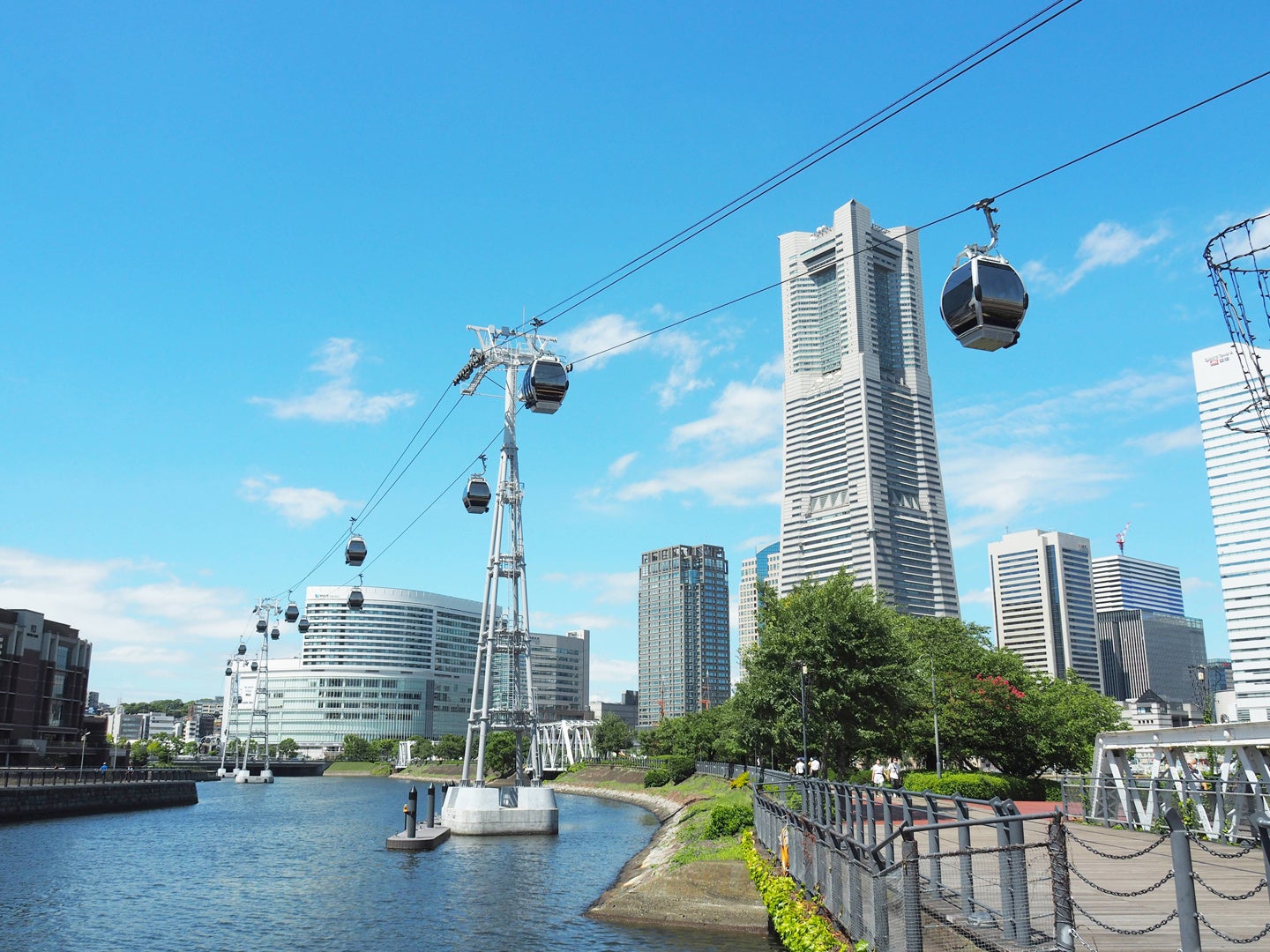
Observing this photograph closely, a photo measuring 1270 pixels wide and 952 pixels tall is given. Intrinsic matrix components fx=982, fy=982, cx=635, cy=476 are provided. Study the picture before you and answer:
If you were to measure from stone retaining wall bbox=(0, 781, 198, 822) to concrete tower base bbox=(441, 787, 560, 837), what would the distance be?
29237 millimetres

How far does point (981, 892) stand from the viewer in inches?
525

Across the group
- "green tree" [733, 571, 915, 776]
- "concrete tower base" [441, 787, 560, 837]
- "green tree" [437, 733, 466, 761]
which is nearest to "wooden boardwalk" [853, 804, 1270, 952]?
"green tree" [733, 571, 915, 776]

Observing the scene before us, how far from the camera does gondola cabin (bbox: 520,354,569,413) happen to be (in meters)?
23.8

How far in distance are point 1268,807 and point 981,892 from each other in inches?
468

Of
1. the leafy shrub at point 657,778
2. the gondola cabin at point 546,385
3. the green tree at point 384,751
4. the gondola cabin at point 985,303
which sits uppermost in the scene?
the gondola cabin at point 546,385

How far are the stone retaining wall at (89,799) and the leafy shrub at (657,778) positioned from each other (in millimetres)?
40386

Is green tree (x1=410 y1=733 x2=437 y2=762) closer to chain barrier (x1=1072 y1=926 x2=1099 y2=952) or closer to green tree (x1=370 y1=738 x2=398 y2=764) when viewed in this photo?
green tree (x1=370 y1=738 x2=398 y2=764)

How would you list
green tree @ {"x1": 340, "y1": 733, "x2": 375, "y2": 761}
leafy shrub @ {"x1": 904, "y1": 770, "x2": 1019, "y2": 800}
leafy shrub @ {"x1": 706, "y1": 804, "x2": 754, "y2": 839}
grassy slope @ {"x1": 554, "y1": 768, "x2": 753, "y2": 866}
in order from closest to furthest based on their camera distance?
grassy slope @ {"x1": 554, "y1": 768, "x2": 753, "y2": 866} → leafy shrub @ {"x1": 706, "y1": 804, "x2": 754, "y2": 839} → leafy shrub @ {"x1": 904, "y1": 770, "x2": 1019, "y2": 800} → green tree @ {"x1": 340, "y1": 733, "x2": 375, "y2": 761}

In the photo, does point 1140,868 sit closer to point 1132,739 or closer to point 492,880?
point 1132,739

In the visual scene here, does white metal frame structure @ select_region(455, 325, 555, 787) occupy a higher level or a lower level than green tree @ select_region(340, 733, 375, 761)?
higher

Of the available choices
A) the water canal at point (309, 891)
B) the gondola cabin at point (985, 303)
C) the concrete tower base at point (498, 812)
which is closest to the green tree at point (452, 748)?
the water canal at point (309, 891)

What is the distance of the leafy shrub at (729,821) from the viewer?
32.2 meters

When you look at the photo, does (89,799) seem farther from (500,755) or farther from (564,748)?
(564,748)

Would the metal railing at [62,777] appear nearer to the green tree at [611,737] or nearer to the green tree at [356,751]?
the green tree at [611,737]
